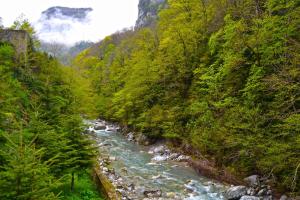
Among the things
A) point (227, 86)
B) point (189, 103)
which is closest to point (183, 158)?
point (227, 86)

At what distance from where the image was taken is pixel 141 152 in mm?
30719

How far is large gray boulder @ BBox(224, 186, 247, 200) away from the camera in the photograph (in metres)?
17.9

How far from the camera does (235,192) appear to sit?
59.9 feet

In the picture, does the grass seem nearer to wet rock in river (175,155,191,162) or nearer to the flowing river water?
the flowing river water

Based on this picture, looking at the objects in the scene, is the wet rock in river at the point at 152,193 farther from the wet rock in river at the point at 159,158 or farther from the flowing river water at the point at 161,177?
the wet rock in river at the point at 159,158

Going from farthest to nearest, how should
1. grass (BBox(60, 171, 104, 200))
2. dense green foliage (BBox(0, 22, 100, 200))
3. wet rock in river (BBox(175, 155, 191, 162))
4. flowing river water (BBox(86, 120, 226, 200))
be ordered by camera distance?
wet rock in river (BBox(175, 155, 191, 162)) → flowing river water (BBox(86, 120, 226, 200)) → grass (BBox(60, 171, 104, 200)) → dense green foliage (BBox(0, 22, 100, 200))

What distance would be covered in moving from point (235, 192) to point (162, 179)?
4.97m

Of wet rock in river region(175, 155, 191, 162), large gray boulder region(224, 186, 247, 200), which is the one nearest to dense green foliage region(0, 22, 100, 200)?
large gray boulder region(224, 186, 247, 200)

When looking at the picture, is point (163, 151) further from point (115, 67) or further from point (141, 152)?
point (115, 67)

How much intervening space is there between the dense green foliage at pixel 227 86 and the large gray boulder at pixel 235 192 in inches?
70.5

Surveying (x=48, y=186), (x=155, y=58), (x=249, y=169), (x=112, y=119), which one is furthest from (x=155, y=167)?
(x=112, y=119)

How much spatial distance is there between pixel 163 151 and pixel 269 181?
12.2m

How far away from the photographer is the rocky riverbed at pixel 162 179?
1827cm

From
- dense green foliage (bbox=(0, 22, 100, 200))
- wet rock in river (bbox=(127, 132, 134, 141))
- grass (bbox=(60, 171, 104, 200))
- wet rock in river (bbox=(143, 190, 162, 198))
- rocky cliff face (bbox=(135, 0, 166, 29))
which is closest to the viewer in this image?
dense green foliage (bbox=(0, 22, 100, 200))
